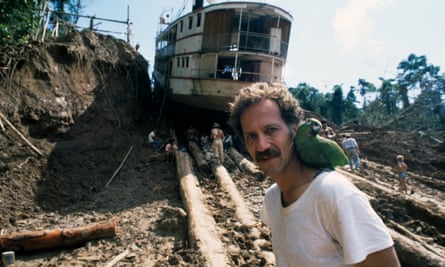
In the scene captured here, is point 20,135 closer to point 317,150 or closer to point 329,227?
point 317,150

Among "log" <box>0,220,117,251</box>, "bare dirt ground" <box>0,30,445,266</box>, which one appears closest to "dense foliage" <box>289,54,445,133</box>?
"bare dirt ground" <box>0,30,445,266</box>

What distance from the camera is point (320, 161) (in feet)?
5.40

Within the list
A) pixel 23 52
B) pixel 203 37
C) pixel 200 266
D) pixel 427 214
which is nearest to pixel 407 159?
pixel 427 214

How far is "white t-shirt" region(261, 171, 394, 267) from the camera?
1.29 m

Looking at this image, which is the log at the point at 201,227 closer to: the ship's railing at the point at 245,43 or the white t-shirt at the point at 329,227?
the white t-shirt at the point at 329,227

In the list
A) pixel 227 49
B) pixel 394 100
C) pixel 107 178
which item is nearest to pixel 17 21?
pixel 107 178

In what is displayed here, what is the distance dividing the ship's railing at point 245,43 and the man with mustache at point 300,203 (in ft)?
41.5

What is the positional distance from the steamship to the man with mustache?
1148cm

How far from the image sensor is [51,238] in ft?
18.1

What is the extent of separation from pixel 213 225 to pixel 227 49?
10.2 metres

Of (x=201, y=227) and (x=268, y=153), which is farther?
(x=201, y=227)

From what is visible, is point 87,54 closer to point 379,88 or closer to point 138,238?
point 138,238

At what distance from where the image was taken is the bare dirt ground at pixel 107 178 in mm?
5285

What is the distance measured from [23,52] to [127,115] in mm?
4936
